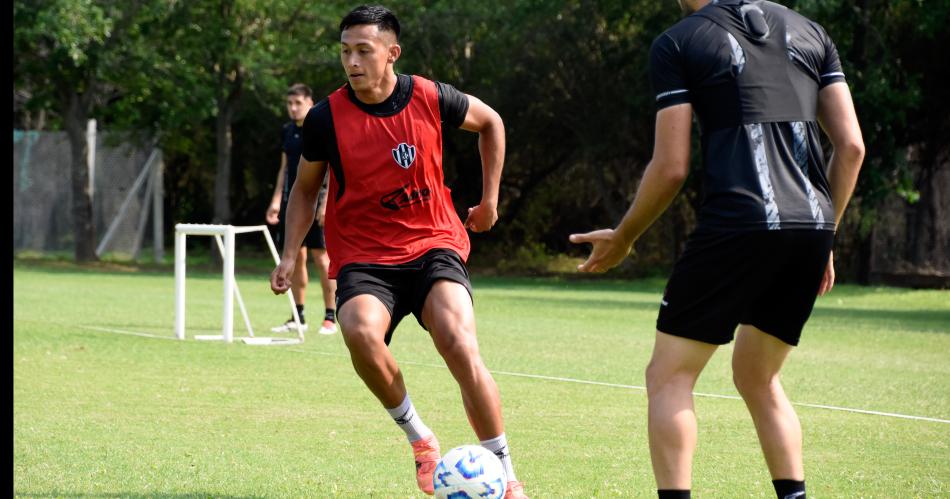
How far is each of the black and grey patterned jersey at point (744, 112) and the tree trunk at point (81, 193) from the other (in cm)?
2854

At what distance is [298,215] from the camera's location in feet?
20.4

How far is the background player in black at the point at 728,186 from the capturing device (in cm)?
432

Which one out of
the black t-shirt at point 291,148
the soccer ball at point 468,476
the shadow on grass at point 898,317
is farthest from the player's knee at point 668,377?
the shadow on grass at point 898,317

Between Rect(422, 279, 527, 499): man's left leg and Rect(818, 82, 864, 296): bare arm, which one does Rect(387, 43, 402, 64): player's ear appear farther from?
Rect(818, 82, 864, 296): bare arm

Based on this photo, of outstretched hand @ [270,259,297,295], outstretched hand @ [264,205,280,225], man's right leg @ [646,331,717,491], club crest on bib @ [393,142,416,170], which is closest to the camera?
man's right leg @ [646,331,717,491]

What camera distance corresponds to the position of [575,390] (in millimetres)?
9461

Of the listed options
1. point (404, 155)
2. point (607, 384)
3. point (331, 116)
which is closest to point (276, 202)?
point (607, 384)

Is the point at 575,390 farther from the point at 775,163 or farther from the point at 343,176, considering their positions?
the point at 775,163

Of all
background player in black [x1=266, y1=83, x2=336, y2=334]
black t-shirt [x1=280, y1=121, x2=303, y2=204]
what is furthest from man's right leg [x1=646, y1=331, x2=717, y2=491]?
black t-shirt [x1=280, y1=121, x2=303, y2=204]

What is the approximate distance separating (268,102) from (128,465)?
25.9m

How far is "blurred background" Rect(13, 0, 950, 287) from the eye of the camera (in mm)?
26891

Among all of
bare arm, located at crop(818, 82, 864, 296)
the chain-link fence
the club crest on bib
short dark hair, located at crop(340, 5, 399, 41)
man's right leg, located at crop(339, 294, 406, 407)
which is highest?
short dark hair, located at crop(340, 5, 399, 41)

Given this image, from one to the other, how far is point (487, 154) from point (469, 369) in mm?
1200

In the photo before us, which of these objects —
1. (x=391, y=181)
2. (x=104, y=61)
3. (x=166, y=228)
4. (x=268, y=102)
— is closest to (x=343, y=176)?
(x=391, y=181)
